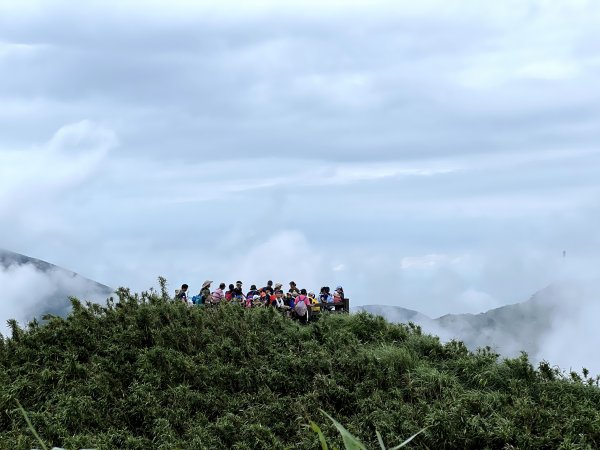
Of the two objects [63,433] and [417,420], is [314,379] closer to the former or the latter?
[417,420]

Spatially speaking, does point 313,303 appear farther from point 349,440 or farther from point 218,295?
point 349,440

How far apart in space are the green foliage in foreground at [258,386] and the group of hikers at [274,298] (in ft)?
4.26

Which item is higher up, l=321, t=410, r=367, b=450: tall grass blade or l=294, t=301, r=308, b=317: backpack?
l=294, t=301, r=308, b=317: backpack

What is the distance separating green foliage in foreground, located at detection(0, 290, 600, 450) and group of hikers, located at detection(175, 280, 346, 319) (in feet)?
4.26

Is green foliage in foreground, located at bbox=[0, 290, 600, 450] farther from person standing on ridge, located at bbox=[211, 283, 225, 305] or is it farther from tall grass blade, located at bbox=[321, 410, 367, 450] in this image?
tall grass blade, located at bbox=[321, 410, 367, 450]

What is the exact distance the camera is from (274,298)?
20625mm

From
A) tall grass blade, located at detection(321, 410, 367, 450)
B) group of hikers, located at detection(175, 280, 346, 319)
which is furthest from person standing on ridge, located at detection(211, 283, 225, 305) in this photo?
tall grass blade, located at detection(321, 410, 367, 450)

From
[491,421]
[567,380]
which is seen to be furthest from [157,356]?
[567,380]

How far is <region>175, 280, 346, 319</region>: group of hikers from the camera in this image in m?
19.1

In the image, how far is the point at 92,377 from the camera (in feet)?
47.5

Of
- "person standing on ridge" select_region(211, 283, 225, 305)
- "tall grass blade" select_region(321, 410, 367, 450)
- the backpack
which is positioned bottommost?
"tall grass blade" select_region(321, 410, 367, 450)

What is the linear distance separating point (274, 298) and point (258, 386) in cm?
610

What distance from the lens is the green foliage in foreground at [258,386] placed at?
12758 mm

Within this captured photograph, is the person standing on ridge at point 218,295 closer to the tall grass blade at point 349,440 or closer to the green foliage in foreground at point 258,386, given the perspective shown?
the green foliage in foreground at point 258,386
